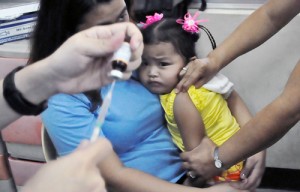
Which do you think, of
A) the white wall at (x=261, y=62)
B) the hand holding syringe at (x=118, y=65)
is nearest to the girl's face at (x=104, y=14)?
the hand holding syringe at (x=118, y=65)

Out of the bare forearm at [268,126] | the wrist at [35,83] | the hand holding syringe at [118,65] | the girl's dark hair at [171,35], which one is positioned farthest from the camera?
the girl's dark hair at [171,35]

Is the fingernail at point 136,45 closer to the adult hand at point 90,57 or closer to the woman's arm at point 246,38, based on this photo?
the adult hand at point 90,57

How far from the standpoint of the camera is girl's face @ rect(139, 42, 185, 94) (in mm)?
1292

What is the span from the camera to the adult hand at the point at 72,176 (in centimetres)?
56

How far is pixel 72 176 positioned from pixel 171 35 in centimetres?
86

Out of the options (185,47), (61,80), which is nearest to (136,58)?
(61,80)

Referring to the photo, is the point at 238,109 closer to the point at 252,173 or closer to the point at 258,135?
the point at 252,173

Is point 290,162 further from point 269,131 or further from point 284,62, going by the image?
point 269,131

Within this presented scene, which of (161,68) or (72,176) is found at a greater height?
(72,176)

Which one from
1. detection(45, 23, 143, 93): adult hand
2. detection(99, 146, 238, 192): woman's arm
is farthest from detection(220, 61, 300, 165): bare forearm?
detection(45, 23, 143, 93): adult hand

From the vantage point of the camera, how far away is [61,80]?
0.82 meters

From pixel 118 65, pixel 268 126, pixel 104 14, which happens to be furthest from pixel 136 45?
pixel 268 126

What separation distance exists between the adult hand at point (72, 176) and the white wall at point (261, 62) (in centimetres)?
112

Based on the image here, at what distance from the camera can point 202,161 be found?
115 cm
